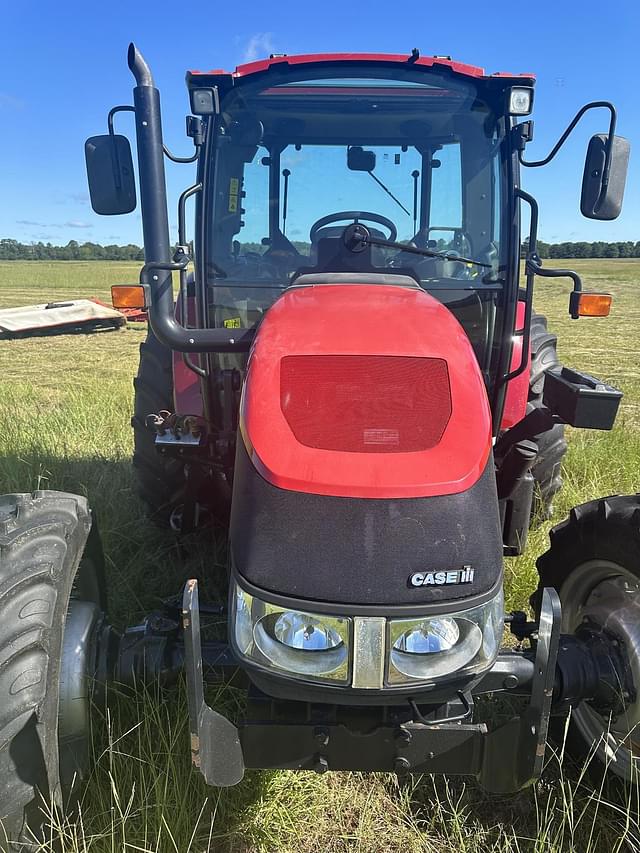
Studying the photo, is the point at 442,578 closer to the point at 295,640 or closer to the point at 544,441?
the point at 295,640

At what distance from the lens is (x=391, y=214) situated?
264 cm

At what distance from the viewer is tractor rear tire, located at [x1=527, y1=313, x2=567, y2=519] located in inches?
127

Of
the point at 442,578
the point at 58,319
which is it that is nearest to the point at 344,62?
the point at 442,578

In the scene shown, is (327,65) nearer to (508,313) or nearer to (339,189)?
(339,189)

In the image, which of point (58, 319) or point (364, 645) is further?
point (58, 319)

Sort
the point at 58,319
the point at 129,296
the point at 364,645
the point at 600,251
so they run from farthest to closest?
the point at 600,251 < the point at 58,319 < the point at 129,296 < the point at 364,645

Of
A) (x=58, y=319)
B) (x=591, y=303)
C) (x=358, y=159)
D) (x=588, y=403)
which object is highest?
(x=358, y=159)

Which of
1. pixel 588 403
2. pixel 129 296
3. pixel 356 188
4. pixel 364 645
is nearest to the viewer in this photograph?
pixel 364 645

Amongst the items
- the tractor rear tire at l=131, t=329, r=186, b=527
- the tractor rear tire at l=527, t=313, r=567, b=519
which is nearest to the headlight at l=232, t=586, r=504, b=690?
the tractor rear tire at l=131, t=329, r=186, b=527

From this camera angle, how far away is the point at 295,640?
4.40ft

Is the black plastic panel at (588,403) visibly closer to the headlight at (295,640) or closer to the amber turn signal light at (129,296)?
the headlight at (295,640)

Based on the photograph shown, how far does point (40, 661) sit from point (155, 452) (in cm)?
167

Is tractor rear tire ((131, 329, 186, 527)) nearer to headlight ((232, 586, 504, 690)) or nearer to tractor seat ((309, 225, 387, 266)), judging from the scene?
tractor seat ((309, 225, 387, 266))

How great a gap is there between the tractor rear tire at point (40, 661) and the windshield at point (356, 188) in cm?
108
